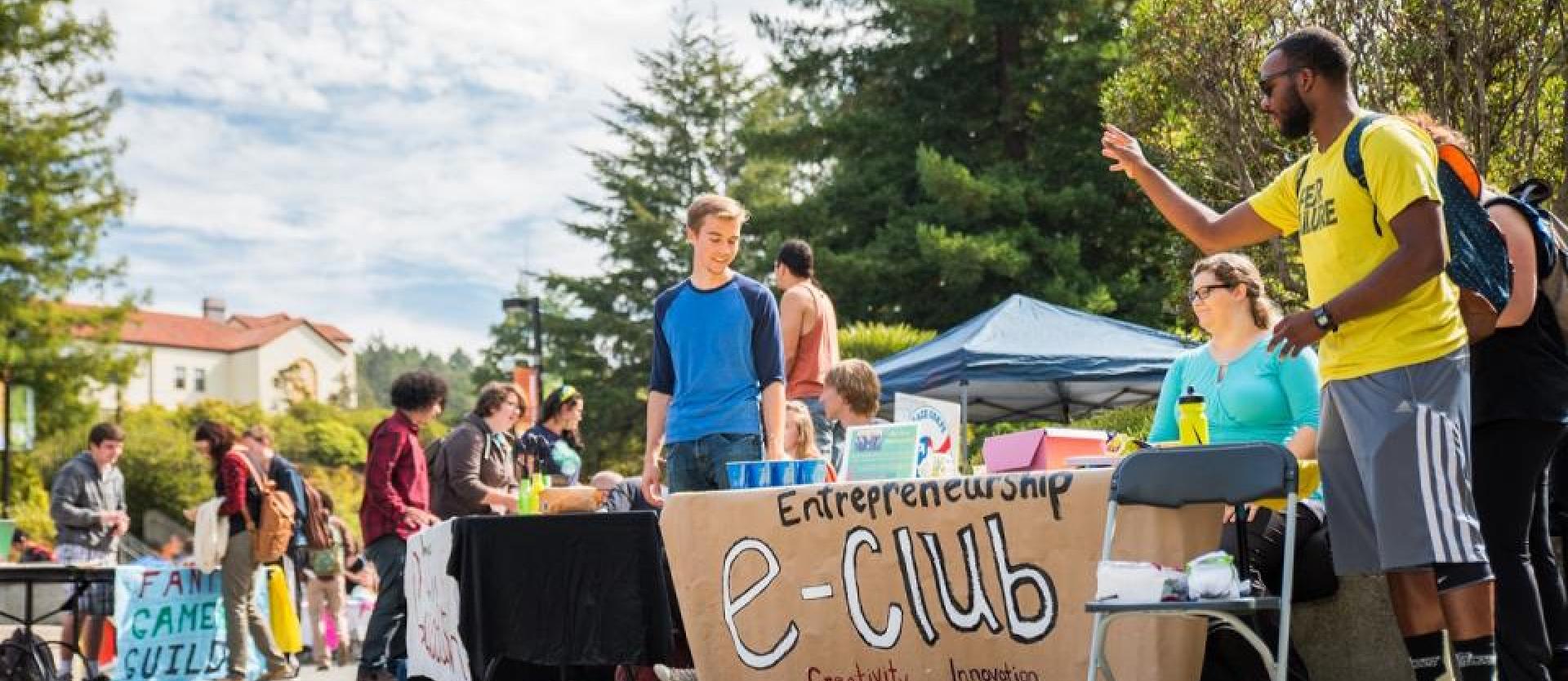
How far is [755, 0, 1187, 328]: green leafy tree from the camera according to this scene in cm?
2528

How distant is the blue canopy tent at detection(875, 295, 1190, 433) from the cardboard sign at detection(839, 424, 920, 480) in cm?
647

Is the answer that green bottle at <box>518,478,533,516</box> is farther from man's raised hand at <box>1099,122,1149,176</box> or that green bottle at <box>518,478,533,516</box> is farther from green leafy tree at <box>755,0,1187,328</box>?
green leafy tree at <box>755,0,1187,328</box>

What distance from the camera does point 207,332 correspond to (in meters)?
108

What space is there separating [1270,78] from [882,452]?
1819mm

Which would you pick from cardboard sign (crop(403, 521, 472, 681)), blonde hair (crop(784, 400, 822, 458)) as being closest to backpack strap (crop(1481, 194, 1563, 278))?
blonde hair (crop(784, 400, 822, 458))

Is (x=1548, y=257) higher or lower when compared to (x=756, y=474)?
higher

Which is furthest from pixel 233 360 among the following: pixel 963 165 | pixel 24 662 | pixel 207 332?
pixel 24 662

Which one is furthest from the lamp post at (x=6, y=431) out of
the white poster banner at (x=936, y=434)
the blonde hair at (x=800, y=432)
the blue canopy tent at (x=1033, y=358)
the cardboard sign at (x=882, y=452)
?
the cardboard sign at (x=882, y=452)

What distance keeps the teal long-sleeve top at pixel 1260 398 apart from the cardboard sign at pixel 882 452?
99 cm

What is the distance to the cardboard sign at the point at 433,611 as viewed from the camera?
259 inches

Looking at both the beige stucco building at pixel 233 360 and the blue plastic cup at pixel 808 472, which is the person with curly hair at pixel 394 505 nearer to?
the blue plastic cup at pixel 808 472

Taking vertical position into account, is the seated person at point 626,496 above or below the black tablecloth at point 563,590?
above

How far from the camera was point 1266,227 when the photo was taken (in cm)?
454

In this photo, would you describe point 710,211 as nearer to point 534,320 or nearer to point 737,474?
point 737,474
